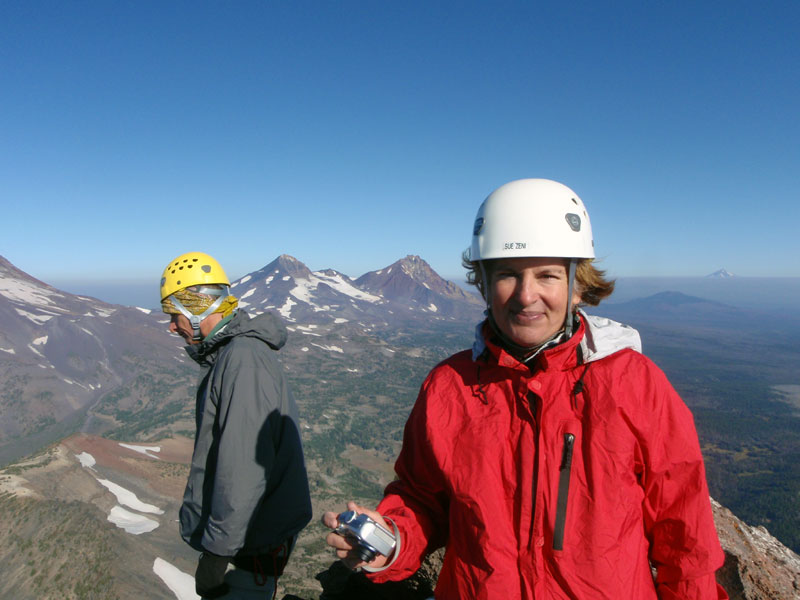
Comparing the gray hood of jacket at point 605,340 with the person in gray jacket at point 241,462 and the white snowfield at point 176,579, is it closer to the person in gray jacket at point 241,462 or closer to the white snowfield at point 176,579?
the person in gray jacket at point 241,462

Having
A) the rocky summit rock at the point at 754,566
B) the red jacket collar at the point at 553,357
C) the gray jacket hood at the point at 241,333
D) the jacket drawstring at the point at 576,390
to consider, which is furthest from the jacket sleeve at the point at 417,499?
the rocky summit rock at the point at 754,566

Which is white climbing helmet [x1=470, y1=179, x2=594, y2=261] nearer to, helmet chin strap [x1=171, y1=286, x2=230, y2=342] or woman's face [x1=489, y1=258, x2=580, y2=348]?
woman's face [x1=489, y1=258, x2=580, y2=348]

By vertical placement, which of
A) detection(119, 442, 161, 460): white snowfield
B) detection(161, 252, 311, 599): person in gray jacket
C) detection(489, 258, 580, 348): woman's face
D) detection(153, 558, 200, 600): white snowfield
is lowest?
detection(119, 442, 161, 460): white snowfield

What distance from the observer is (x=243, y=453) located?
13.4ft

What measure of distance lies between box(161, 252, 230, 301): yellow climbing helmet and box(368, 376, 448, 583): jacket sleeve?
357 centimetres

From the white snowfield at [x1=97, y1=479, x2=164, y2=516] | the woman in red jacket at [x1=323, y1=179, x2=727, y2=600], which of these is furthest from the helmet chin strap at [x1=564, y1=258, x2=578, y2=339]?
the white snowfield at [x1=97, y1=479, x2=164, y2=516]

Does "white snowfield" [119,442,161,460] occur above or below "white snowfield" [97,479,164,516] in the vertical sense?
below

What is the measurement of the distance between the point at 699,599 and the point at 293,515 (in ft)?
12.2

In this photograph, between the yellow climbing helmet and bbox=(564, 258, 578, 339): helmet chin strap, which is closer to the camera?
bbox=(564, 258, 578, 339): helmet chin strap

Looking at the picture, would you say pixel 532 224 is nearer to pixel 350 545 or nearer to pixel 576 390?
pixel 576 390

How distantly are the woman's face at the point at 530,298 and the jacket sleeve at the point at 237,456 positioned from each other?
2.67 m

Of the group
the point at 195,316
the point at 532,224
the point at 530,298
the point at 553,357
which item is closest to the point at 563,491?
the point at 553,357

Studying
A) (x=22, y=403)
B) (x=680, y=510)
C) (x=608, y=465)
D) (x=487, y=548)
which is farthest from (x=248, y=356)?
(x=22, y=403)

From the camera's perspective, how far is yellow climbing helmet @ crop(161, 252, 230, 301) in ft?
17.0
